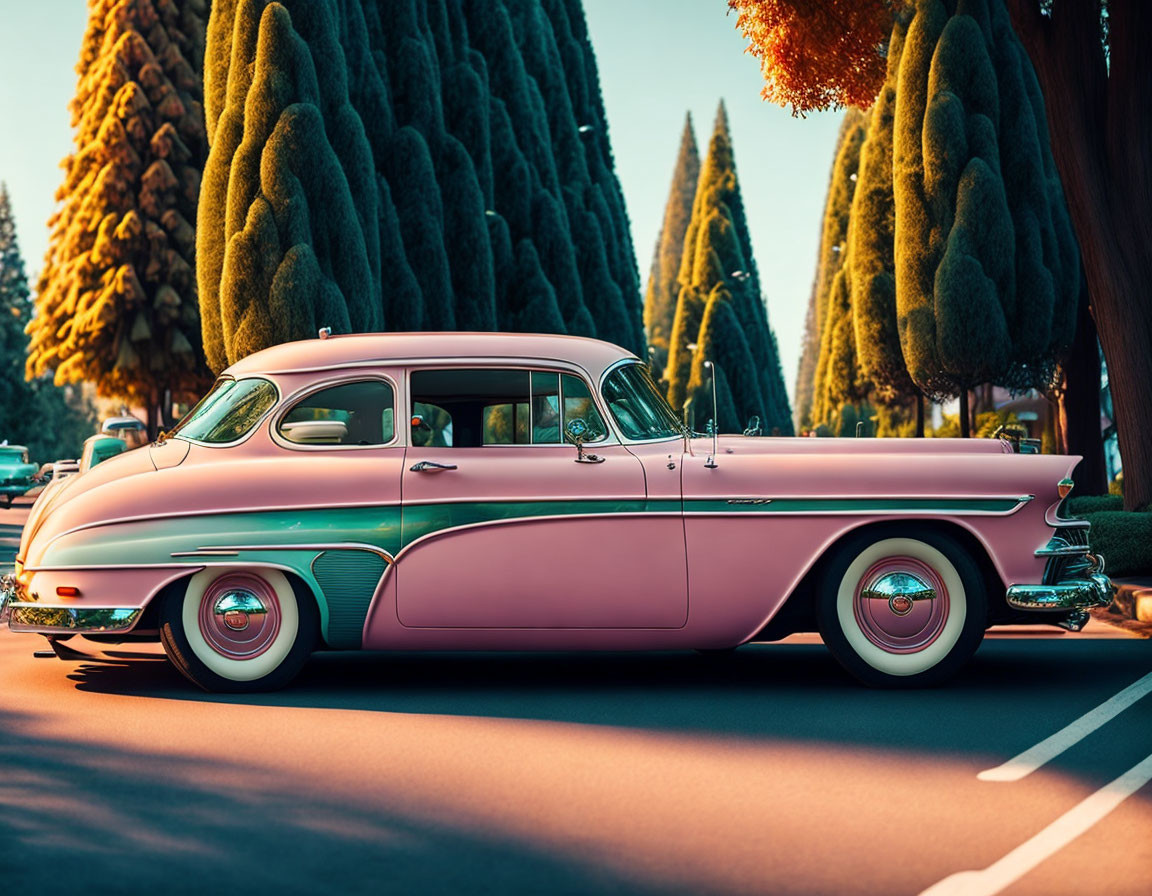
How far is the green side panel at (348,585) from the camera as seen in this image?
25.0 ft

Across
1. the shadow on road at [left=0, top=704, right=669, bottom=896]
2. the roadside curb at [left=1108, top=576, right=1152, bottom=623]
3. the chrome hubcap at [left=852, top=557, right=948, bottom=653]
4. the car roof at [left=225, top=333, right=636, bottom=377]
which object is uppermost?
the car roof at [left=225, top=333, right=636, bottom=377]

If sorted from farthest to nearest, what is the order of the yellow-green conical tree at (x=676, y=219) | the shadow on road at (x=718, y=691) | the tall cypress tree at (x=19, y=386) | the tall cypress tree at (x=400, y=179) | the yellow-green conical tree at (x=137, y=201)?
the yellow-green conical tree at (x=676, y=219) < the tall cypress tree at (x=19, y=386) < the yellow-green conical tree at (x=137, y=201) < the tall cypress tree at (x=400, y=179) < the shadow on road at (x=718, y=691)

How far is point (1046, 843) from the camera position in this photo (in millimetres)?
4867

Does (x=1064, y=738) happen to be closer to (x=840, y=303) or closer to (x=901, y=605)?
(x=901, y=605)

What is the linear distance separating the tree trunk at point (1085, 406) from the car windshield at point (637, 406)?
16.5 m

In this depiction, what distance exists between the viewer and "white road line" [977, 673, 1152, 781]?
5.87 meters

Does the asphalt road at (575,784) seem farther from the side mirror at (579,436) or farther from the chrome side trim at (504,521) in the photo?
the side mirror at (579,436)

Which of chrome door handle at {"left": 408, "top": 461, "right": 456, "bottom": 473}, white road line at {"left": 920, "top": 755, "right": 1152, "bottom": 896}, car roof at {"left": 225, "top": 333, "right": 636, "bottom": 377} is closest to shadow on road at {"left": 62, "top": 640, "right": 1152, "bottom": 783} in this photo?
white road line at {"left": 920, "top": 755, "right": 1152, "bottom": 896}

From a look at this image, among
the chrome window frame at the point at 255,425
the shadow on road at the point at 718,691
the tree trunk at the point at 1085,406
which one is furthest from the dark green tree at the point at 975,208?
the chrome window frame at the point at 255,425

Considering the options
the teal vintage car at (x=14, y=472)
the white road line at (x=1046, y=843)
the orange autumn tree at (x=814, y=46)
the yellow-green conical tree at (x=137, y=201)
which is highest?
the yellow-green conical tree at (x=137, y=201)

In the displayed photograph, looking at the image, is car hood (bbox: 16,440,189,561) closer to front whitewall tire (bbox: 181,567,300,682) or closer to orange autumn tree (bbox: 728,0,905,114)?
front whitewall tire (bbox: 181,567,300,682)

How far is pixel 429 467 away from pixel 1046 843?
3795mm

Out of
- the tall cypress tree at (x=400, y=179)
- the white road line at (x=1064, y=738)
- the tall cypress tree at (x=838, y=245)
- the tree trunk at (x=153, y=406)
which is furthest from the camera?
the tall cypress tree at (x=838, y=245)

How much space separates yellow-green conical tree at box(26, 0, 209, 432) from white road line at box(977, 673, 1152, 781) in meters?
36.3
